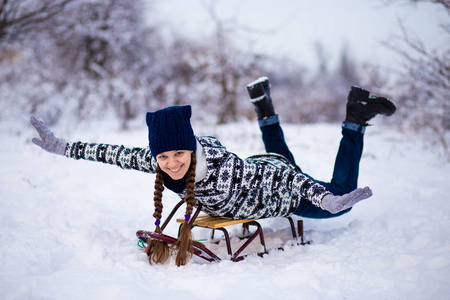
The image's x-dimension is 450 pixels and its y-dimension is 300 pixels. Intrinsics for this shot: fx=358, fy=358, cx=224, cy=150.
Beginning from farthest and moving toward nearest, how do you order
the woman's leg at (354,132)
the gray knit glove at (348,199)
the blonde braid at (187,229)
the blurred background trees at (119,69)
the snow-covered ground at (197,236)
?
the blurred background trees at (119,69) < the woman's leg at (354,132) < the blonde braid at (187,229) < the gray knit glove at (348,199) < the snow-covered ground at (197,236)

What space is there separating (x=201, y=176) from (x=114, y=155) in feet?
2.44

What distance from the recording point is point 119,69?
488 inches

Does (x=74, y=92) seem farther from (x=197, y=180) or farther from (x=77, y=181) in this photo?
(x=197, y=180)

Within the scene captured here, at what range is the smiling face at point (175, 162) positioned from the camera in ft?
8.14

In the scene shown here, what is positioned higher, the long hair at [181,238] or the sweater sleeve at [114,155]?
the sweater sleeve at [114,155]

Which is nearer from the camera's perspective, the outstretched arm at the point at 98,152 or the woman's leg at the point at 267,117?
the outstretched arm at the point at 98,152

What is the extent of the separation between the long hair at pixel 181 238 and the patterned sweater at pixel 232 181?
156mm

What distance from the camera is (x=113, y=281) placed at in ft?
6.79

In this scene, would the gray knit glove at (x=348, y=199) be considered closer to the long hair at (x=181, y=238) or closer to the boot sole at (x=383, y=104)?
the long hair at (x=181, y=238)

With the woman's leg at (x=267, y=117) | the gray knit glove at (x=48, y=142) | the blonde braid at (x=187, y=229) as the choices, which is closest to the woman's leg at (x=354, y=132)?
the woman's leg at (x=267, y=117)

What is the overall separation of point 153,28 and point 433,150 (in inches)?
428

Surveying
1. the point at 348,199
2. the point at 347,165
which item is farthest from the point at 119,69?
the point at 348,199

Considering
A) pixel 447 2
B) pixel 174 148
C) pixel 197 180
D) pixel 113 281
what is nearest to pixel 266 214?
pixel 197 180

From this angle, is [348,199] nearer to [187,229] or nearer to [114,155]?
[187,229]
